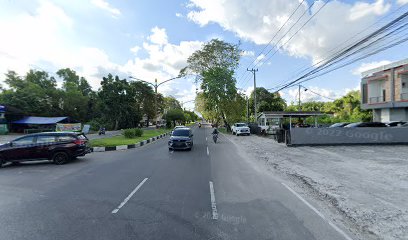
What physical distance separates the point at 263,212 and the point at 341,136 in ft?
54.5

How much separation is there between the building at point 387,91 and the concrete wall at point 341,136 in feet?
43.4

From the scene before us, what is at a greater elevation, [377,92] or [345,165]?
[377,92]

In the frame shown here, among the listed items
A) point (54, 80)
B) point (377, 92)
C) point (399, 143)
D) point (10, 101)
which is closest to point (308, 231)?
point (399, 143)

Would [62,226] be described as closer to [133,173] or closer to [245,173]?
[133,173]

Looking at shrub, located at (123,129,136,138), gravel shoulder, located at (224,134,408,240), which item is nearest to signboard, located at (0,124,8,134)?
shrub, located at (123,129,136,138)

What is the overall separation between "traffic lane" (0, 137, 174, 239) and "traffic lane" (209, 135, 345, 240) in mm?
2078

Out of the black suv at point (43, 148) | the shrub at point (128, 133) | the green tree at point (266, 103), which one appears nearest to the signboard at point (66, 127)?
the shrub at point (128, 133)

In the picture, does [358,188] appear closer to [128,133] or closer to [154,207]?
[154,207]

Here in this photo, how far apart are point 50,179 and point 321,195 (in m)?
8.94

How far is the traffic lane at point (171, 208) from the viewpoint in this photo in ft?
15.0

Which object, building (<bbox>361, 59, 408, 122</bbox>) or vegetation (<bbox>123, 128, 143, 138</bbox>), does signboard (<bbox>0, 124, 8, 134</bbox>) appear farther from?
building (<bbox>361, 59, 408, 122</bbox>)

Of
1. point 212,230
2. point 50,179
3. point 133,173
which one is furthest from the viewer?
point 133,173

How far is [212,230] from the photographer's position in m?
4.64

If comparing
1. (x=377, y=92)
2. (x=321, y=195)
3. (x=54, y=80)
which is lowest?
(x=321, y=195)
